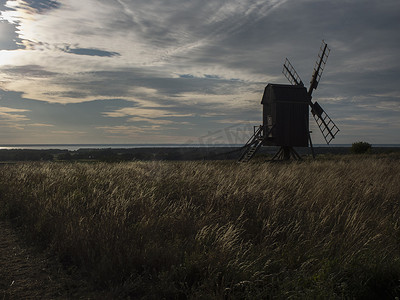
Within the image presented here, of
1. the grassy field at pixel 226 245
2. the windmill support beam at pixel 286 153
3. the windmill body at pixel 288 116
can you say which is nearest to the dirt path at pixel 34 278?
the grassy field at pixel 226 245

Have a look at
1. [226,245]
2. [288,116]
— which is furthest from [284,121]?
[226,245]

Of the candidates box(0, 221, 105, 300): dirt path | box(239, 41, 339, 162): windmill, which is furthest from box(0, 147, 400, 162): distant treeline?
box(0, 221, 105, 300): dirt path

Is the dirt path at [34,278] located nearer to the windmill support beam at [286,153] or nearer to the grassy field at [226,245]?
the grassy field at [226,245]

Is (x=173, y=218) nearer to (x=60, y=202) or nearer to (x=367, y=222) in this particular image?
(x=60, y=202)

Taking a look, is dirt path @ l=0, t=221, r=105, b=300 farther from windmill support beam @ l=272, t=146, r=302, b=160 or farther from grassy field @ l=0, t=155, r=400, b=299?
windmill support beam @ l=272, t=146, r=302, b=160

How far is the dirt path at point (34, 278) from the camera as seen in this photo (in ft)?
13.4

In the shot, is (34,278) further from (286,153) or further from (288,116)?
(286,153)

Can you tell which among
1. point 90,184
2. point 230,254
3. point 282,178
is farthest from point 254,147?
point 230,254

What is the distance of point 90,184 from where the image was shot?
31.8ft

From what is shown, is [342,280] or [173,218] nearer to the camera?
[342,280]

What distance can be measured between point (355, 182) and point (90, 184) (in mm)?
8507

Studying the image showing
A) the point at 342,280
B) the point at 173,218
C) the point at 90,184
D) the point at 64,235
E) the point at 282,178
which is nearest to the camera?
the point at 342,280

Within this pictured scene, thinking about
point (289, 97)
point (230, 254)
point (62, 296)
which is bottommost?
point (62, 296)

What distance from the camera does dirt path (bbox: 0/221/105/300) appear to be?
4.08 m
